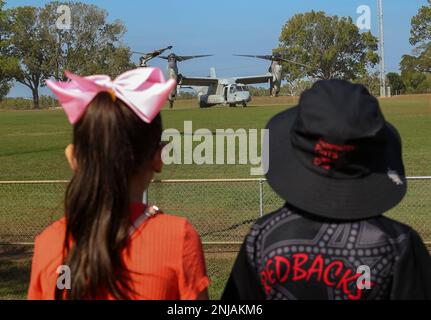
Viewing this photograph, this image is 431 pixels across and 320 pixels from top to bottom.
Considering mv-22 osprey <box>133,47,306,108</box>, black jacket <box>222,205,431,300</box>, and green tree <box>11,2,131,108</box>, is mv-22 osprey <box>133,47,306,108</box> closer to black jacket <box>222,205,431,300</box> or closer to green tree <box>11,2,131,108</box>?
green tree <box>11,2,131,108</box>

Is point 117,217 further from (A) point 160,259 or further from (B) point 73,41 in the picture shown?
(B) point 73,41

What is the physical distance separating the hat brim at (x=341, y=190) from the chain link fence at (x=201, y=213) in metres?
4.30

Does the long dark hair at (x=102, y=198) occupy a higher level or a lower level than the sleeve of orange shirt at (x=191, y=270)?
higher

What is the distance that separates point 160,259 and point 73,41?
83.5m

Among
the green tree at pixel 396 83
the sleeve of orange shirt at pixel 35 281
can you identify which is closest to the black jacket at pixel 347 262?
the sleeve of orange shirt at pixel 35 281

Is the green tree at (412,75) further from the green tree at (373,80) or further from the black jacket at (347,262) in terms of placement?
the black jacket at (347,262)

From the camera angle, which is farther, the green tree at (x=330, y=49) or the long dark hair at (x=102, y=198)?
the green tree at (x=330, y=49)

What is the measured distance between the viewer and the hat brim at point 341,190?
1.74 meters

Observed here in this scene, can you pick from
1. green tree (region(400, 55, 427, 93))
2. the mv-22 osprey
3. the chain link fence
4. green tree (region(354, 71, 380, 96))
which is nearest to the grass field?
the chain link fence

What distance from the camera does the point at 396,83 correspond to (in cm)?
8812

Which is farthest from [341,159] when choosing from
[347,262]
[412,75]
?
[412,75]

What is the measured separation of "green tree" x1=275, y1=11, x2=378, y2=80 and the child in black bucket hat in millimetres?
73756
